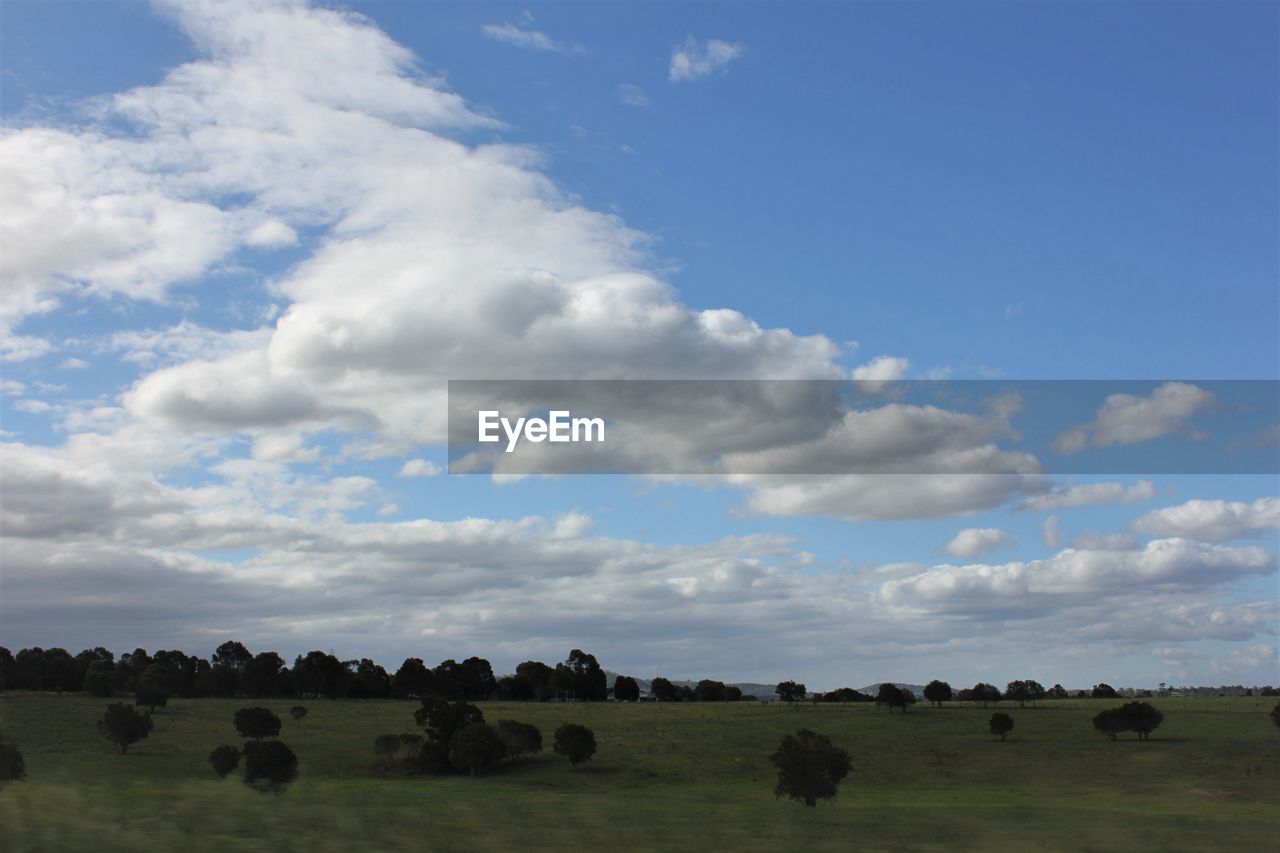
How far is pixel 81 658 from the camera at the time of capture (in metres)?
172

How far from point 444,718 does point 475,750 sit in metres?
7.12

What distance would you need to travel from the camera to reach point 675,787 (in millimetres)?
73125

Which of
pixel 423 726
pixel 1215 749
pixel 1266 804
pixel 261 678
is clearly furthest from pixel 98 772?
pixel 261 678

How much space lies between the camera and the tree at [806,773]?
2304 inches

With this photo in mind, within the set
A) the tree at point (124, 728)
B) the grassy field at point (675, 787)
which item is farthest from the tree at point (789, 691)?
the tree at point (124, 728)

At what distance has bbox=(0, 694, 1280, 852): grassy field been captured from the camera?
32.4m

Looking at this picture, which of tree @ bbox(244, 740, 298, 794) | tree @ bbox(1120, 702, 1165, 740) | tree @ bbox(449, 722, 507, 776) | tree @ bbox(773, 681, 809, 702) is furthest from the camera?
tree @ bbox(773, 681, 809, 702)

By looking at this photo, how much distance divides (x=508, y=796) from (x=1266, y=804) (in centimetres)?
4039

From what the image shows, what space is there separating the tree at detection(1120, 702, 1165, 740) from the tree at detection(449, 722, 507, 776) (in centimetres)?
5557

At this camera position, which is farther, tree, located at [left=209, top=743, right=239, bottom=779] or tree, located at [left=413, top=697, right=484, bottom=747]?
tree, located at [left=413, top=697, right=484, bottom=747]

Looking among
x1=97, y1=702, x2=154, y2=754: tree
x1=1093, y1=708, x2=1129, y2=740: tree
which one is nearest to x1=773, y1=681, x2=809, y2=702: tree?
x1=1093, y1=708, x2=1129, y2=740: tree

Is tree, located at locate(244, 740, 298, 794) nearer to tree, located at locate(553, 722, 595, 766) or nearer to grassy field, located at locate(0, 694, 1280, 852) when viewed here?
grassy field, located at locate(0, 694, 1280, 852)

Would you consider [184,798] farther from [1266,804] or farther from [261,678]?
[261,678]

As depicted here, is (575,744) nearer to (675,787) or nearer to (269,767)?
(675,787)
